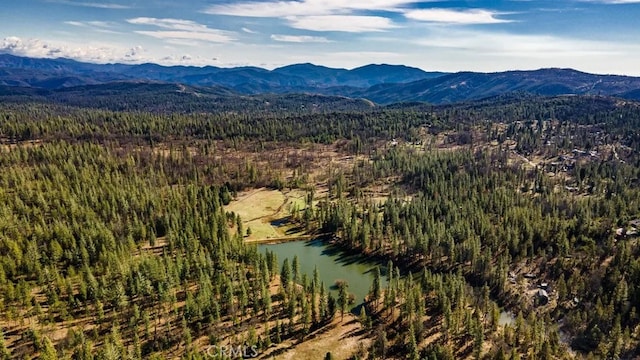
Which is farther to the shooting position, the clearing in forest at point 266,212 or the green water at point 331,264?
the clearing in forest at point 266,212

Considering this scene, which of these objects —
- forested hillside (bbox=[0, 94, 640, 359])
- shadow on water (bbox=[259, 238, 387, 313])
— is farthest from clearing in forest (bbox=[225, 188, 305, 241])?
shadow on water (bbox=[259, 238, 387, 313])

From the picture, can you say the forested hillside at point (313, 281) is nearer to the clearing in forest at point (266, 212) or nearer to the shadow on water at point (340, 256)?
the shadow on water at point (340, 256)

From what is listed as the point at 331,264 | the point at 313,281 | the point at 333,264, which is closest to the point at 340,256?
the point at 333,264

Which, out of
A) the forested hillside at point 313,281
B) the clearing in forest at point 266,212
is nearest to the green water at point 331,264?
the forested hillside at point 313,281

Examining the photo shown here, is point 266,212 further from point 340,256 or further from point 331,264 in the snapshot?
point 331,264

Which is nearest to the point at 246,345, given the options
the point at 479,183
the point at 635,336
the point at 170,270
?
the point at 170,270

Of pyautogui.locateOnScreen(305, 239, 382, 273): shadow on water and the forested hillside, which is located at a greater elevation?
the forested hillside

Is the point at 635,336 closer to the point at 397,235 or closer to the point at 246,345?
the point at 397,235

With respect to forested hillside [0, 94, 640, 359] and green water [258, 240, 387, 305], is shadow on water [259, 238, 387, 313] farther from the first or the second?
forested hillside [0, 94, 640, 359]

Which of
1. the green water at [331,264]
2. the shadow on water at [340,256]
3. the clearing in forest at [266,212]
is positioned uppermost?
the clearing in forest at [266,212]
